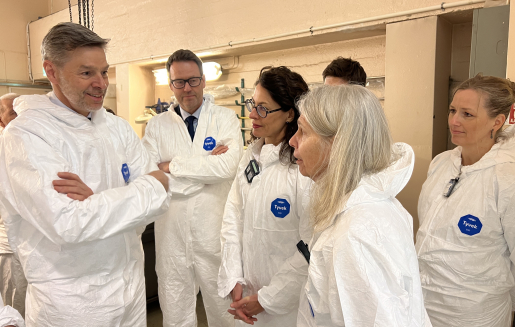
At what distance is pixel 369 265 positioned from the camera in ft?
2.55

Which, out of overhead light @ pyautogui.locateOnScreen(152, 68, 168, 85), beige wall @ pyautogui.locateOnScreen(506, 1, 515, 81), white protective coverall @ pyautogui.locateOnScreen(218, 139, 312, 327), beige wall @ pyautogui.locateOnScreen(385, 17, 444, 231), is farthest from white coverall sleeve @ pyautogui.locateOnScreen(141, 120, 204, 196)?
overhead light @ pyautogui.locateOnScreen(152, 68, 168, 85)

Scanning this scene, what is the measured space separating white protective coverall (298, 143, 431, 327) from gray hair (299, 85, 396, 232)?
29 mm

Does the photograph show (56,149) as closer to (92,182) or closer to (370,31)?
(92,182)

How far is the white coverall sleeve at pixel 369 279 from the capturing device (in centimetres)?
76

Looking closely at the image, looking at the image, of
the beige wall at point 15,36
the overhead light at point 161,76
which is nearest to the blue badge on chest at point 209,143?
the overhead light at point 161,76

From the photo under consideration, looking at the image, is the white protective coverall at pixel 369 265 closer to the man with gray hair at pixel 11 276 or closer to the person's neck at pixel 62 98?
the person's neck at pixel 62 98

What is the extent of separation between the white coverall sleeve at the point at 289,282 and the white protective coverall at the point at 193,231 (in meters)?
0.76

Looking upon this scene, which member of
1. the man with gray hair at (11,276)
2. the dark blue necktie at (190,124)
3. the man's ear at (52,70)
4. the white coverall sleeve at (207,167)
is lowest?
the man with gray hair at (11,276)

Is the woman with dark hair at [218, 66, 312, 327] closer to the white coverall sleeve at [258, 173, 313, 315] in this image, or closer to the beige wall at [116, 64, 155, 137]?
the white coverall sleeve at [258, 173, 313, 315]

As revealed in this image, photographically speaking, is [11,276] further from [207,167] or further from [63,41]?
[63,41]

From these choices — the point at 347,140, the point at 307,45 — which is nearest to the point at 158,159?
the point at 347,140

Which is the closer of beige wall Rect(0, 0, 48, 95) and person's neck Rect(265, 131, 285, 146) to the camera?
person's neck Rect(265, 131, 285, 146)

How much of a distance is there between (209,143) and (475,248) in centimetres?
144

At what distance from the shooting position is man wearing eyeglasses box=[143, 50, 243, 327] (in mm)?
2033
